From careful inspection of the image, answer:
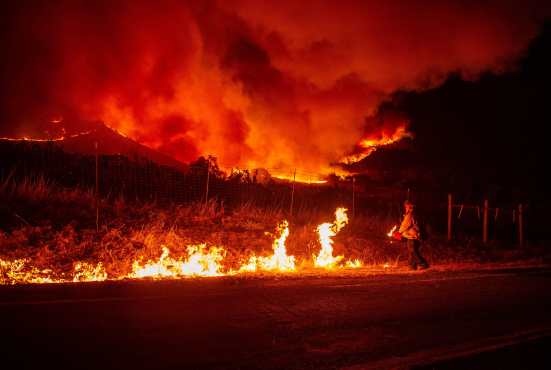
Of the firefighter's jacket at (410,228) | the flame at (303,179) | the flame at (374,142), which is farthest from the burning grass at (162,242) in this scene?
the flame at (374,142)

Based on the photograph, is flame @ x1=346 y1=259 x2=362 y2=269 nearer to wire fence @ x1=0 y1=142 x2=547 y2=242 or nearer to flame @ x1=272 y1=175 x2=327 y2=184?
wire fence @ x1=0 y1=142 x2=547 y2=242

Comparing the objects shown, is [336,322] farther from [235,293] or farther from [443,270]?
[443,270]

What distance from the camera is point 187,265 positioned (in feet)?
33.6

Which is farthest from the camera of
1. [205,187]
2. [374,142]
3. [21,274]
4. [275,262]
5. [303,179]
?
[374,142]

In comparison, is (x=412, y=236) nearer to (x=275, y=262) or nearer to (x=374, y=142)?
(x=275, y=262)

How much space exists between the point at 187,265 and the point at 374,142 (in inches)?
911

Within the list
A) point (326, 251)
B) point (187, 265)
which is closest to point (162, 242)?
point (187, 265)

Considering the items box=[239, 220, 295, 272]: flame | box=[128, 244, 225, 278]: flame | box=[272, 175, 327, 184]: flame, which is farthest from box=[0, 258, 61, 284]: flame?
box=[272, 175, 327, 184]: flame

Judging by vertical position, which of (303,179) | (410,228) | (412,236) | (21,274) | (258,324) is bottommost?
(258,324)

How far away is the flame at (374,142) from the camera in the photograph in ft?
93.6

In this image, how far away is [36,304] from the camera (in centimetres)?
649

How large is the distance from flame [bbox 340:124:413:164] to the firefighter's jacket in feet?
48.4

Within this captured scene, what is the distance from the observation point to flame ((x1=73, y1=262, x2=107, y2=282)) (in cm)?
876

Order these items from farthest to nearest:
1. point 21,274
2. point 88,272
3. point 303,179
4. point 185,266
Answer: point 303,179 → point 185,266 → point 88,272 → point 21,274
